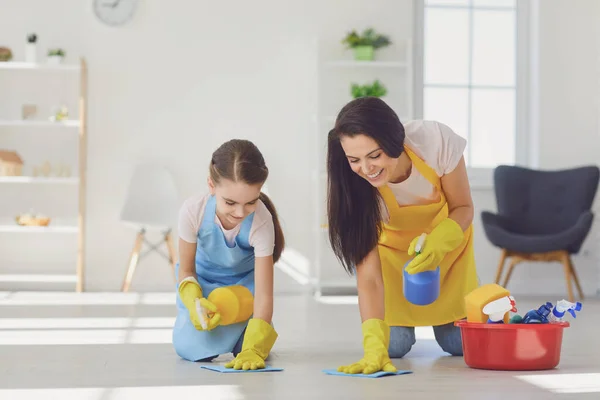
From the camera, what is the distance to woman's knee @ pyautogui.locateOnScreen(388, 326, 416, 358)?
9.12ft

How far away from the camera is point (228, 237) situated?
2680 millimetres

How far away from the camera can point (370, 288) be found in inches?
99.3

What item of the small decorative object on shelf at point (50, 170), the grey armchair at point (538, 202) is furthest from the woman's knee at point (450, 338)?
the small decorative object on shelf at point (50, 170)

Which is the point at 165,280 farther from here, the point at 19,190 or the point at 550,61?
the point at 550,61

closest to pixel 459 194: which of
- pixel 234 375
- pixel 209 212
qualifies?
pixel 209 212

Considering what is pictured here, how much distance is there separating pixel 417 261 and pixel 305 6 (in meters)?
4.11

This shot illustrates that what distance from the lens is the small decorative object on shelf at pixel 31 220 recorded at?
584cm

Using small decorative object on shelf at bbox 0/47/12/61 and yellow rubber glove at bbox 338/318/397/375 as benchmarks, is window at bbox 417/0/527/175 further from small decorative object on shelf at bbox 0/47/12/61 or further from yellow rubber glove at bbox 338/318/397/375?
yellow rubber glove at bbox 338/318/397/375

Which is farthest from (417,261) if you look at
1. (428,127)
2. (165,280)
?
(165,280)

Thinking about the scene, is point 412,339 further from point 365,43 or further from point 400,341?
point 365,43

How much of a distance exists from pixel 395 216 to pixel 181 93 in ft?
12.1

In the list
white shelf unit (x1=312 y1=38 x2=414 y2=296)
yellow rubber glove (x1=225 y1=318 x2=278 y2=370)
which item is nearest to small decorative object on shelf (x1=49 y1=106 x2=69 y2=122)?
white shelf unit (x1=312 y1=38 x2=414 y2=296)

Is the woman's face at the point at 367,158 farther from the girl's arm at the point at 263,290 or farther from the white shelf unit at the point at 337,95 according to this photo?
the white shelf unit at the point at 337,95

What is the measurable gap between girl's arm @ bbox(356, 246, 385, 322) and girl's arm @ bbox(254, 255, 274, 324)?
0.24 m
